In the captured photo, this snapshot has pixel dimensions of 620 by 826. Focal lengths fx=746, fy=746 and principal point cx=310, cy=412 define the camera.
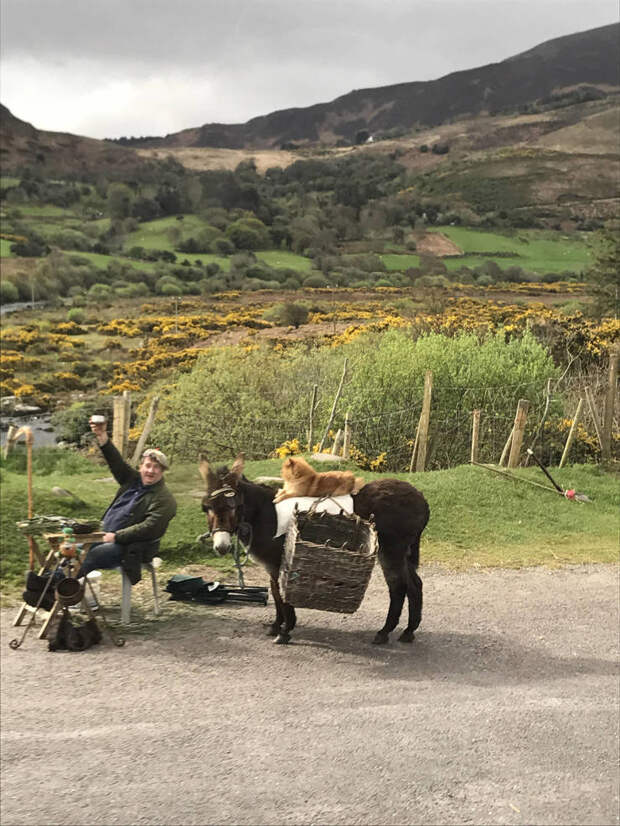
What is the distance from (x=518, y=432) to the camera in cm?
1366

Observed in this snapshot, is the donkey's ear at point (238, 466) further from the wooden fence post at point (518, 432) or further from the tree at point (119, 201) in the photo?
the tree at point (119, 201)

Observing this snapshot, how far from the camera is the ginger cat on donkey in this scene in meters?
6.02

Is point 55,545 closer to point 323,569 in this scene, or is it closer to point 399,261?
point 323,569

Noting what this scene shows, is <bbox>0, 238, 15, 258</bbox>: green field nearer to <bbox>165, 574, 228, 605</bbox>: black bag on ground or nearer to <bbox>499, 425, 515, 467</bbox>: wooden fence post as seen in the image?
<bbox>499, 425, 515, 467</bbox>: wooden fence post

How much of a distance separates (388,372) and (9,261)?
5668 centimetres

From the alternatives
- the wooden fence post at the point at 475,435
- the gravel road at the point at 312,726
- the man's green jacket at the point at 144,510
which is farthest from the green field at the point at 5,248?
the man's green jacket at the point at 144,510

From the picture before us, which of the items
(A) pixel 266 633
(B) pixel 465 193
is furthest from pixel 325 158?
(A) pixel 266 633

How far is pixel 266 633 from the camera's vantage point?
7402 mm

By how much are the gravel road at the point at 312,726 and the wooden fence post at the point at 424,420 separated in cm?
527

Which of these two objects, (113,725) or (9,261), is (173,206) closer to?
(9,261)

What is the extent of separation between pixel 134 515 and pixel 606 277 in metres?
32.5

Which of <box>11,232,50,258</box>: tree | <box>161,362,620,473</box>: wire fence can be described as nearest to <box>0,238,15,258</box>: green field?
<box>11,232,50,258</box>: tree

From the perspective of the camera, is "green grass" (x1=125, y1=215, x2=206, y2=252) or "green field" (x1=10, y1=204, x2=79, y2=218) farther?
"green field" (x1=10, y1=204, x2=79, y2=218)

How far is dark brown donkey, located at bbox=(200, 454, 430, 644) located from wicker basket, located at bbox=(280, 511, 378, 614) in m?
0.28
